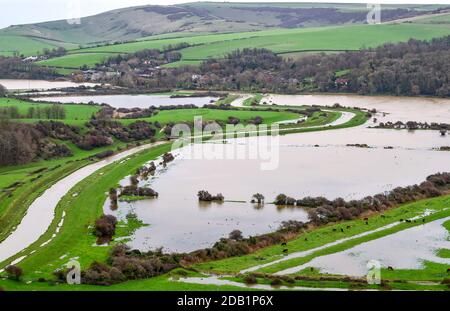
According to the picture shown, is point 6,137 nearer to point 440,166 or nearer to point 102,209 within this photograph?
point 102,209

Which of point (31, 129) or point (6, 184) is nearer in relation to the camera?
point (6, 184)

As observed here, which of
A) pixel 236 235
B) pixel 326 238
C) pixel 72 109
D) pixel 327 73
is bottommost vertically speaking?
pixel 326 238

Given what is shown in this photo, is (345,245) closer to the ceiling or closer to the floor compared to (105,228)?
closer to the floor

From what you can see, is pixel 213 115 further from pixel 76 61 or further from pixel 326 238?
pixel 76 61

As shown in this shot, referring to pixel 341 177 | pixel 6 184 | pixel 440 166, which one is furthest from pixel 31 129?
pixel 440 166

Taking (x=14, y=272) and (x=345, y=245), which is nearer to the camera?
(x=14, y=272)

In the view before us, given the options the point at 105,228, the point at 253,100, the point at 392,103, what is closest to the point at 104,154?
the point at 105,228

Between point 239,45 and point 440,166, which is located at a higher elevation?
point 239,45

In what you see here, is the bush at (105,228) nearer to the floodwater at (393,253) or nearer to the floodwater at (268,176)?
the floodwater at (268,176)
